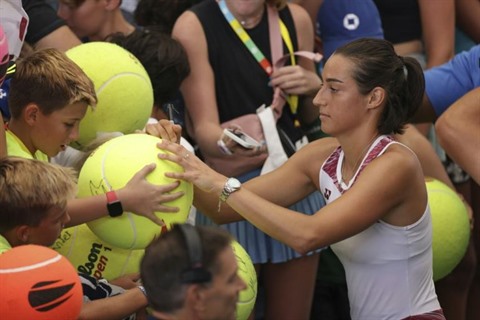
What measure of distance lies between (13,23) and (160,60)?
77cm

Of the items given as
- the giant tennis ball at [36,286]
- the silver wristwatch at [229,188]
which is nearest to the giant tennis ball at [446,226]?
the silver wristwatch at [229,188]

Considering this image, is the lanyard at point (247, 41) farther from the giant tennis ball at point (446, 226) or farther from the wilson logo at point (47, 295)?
the wilson logo at point (47, 295)

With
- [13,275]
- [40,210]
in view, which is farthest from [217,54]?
[13,275]

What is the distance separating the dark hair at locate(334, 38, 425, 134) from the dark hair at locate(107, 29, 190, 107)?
106 cm

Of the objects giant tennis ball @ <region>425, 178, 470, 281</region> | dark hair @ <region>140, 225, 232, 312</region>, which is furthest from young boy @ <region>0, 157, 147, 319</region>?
giant tennis ball @ <region>425, 178, 470, 281</region>

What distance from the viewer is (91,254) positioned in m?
4.18

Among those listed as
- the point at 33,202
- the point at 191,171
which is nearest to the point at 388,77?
the point at 191,171

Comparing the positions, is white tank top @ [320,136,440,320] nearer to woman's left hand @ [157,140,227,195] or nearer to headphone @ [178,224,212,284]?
woman's left hand @ [157,140,227,195]

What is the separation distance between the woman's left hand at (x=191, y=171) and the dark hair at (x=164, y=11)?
67.7 inches

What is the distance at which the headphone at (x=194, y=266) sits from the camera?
2.91 meters

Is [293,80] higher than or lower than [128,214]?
lower

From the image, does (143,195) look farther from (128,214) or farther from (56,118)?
(56,118)

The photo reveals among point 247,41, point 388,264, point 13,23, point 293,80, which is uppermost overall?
point 13,23

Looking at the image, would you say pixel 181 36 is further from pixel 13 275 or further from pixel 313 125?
pixel 13 275
